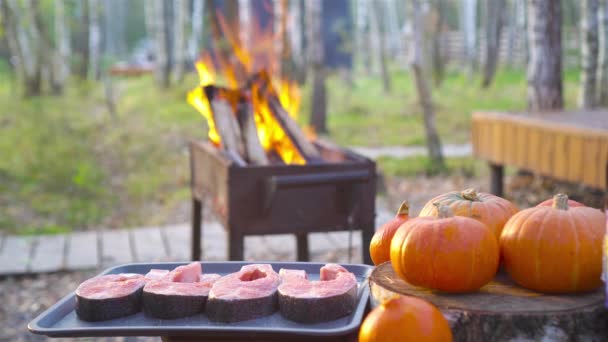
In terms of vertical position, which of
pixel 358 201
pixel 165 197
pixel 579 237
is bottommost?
pixel 165 197

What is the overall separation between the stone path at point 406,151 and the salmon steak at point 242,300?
8730 mm

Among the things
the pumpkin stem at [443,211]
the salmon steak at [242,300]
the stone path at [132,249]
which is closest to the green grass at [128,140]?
the stone path at [132,249]

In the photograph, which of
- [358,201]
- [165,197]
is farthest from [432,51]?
[358,201]

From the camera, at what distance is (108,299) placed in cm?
196

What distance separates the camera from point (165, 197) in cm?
902

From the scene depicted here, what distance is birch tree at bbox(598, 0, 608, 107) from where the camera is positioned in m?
11.4

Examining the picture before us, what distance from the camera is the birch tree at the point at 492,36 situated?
21.7 metres

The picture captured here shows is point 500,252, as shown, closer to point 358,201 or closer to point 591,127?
point 358,201

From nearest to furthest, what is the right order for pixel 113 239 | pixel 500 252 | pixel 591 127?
pixel 500 252
pixel 591 127
pixel 113 239

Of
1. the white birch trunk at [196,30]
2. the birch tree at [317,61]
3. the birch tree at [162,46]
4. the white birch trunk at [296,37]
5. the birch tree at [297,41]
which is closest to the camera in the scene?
the birch tree at [317,61]

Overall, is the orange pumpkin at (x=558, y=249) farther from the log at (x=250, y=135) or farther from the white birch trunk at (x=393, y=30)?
the white birch trunk at (x=393, y=30)

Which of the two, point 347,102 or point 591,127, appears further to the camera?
point 347,102

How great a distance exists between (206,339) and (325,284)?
355mm

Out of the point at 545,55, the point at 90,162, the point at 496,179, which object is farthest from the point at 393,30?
the point at 496,179
